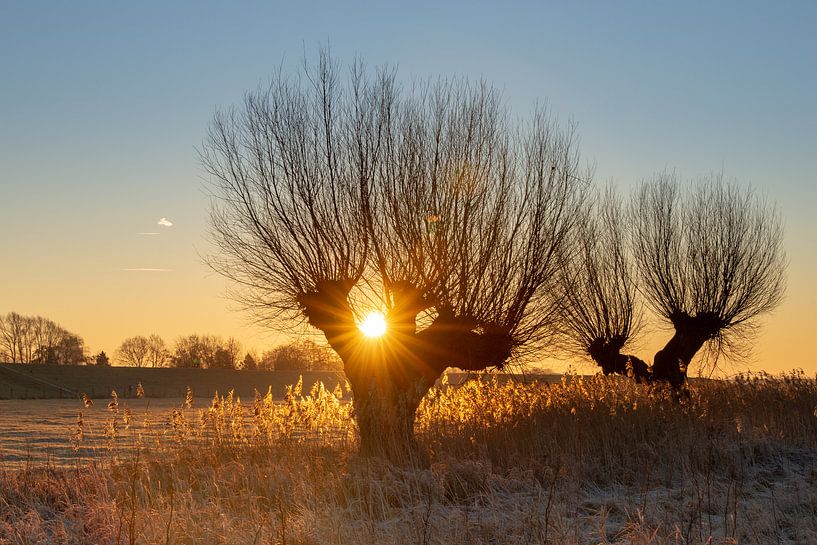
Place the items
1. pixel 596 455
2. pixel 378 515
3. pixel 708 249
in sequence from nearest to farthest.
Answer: pixel 378 515 → pixel 596 455 → pixel 708 249

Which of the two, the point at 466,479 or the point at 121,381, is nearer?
the point at 466,479

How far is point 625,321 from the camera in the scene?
65.5ft

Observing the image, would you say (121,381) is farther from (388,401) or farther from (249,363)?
(388,401)

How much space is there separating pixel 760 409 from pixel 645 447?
5.63m

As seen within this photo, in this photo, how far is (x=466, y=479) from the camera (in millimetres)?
8688

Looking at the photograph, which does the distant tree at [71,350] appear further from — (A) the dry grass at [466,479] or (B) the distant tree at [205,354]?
(A) the dry grass at [466,479]

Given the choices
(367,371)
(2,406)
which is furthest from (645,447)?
(2,406)

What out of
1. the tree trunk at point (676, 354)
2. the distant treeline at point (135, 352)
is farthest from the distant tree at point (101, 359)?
the tree trunk at point (676, 354)

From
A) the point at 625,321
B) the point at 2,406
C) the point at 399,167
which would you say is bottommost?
the point at 2,406

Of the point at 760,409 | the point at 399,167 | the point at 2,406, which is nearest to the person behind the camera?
the point at 399,167

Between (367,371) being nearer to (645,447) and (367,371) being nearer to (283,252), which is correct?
(283,252)

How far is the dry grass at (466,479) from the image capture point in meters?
6.29

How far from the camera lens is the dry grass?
20.6ft

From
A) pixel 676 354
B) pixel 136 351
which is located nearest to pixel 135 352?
pixel 136 351
